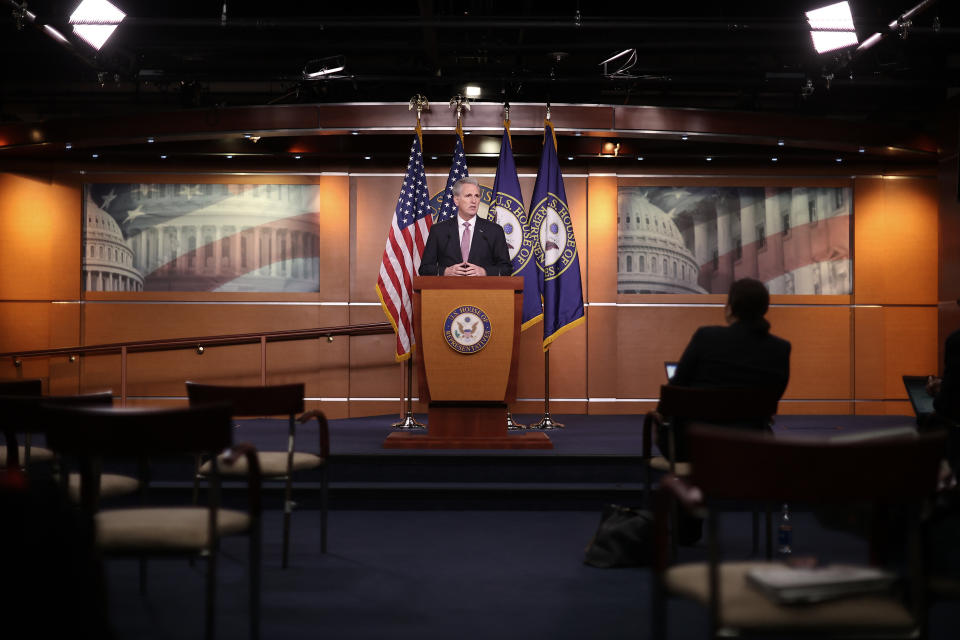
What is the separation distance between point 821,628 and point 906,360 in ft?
25.4

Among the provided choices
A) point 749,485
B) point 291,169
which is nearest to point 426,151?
point 291,169

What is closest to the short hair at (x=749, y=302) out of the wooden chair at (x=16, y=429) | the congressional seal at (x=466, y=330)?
the congressional seal at (x=466, y=330)

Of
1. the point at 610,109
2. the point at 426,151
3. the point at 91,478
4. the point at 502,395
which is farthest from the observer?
the point at 426,151

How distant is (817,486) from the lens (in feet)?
6.41

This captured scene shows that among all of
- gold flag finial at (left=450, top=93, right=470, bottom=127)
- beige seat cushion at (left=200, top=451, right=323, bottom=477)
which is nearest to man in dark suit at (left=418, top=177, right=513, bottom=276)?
gold flag finial at (left=450, top=93, right=470, bottom=127)

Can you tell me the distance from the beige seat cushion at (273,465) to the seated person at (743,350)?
6.28ft

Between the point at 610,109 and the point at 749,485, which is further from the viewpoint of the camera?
the point at 610,109

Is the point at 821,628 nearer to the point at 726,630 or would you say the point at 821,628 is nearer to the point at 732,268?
the point at 726,630

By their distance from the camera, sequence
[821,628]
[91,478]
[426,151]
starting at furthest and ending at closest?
[426,151], [91,478], [821,628]

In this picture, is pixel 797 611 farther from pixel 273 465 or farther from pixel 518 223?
pixel 518 223

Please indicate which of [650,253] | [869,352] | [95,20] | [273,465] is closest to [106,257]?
[95,20]

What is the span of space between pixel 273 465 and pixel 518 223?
11.5ft

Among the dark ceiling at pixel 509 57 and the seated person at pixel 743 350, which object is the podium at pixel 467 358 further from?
the dark ceiling at pixel 509 57

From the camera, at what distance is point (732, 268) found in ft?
29.0
